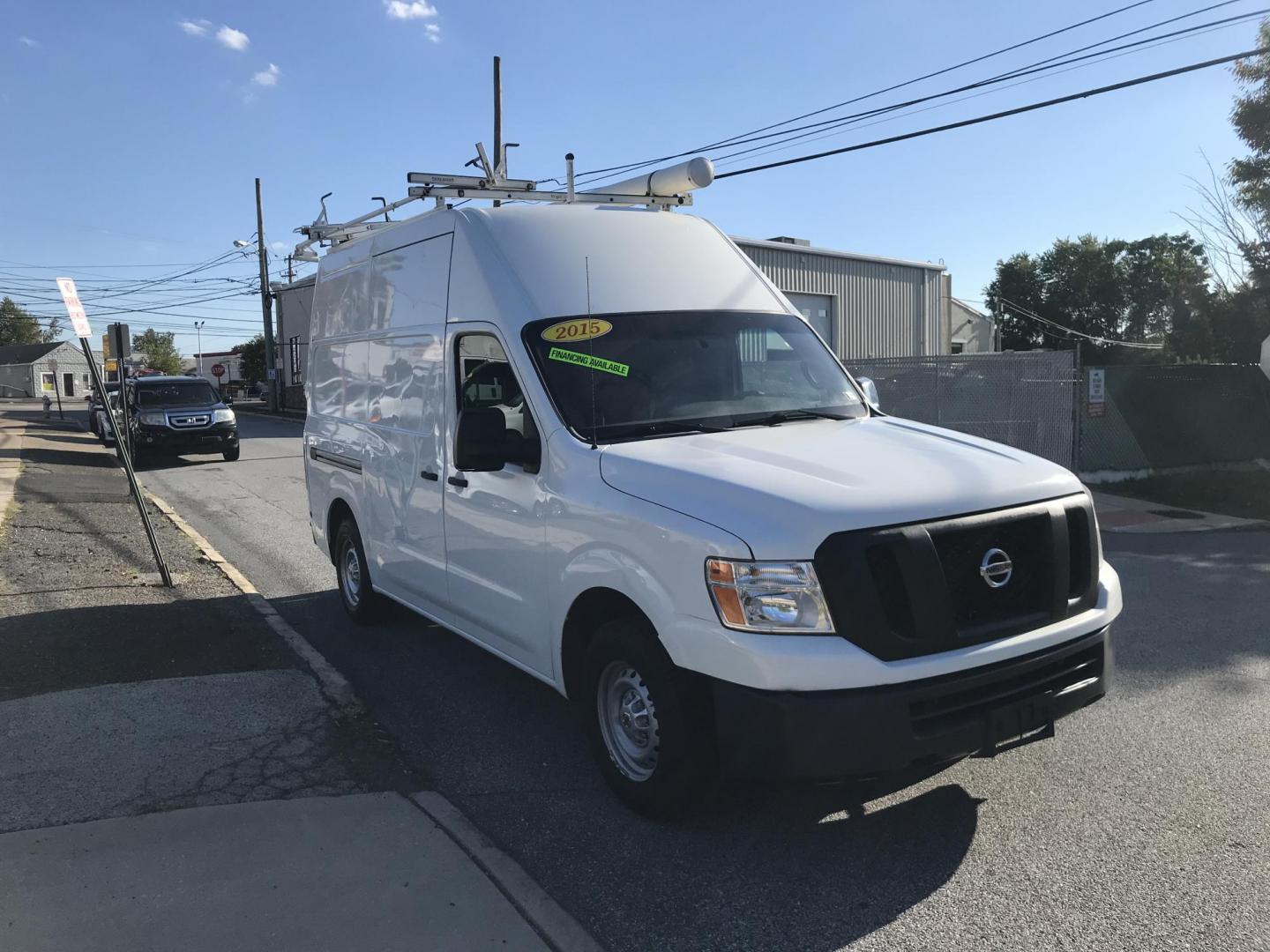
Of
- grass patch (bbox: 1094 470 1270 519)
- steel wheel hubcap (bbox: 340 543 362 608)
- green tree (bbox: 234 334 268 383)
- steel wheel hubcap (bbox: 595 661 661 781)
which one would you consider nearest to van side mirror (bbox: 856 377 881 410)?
steel wheel hubcap (bbox: 595 661 661 781)

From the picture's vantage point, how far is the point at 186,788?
13.8 feet

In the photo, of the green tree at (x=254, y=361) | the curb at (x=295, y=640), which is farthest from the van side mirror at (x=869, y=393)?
the green tree at (x=254, y=361)

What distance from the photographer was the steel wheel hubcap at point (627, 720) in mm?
3840

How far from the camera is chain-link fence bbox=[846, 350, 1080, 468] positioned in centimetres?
1403

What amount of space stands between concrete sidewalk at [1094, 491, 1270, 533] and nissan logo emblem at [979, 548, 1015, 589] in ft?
27.4

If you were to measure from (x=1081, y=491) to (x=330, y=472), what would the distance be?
5336 mm

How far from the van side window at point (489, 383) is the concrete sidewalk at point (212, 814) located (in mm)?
1673

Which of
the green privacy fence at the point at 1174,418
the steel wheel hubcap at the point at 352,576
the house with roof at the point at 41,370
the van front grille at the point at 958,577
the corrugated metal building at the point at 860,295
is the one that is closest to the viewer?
the van front grille at the point at 958,577

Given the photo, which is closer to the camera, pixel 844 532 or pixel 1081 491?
pixel 844 532

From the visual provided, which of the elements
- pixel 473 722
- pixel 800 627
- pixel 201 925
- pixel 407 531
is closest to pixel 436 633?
pixel 407 531

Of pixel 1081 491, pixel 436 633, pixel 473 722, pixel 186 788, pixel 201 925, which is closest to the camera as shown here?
pixel 201 925

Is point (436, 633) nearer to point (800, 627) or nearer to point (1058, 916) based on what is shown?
point (800, 627)

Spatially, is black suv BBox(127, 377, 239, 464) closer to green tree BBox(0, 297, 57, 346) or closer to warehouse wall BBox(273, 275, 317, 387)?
warehouse wall BBox(273, 275, 317, 387)

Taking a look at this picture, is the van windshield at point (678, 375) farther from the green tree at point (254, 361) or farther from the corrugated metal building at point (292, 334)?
the green tree at point (254, 361)
